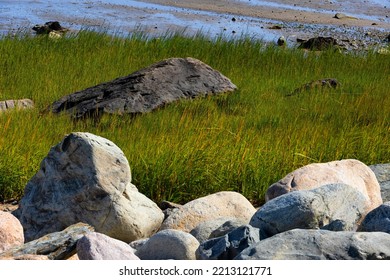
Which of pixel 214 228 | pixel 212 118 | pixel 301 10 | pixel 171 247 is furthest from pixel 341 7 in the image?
pixel 171 247

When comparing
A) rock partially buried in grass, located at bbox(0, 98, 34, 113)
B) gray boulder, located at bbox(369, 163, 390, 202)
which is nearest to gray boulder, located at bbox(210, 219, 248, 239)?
gray boulder, located at bbox(369, 163, 390, 202)

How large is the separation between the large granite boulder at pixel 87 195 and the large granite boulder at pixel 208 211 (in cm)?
21

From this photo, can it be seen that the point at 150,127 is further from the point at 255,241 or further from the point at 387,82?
the point at 387,82

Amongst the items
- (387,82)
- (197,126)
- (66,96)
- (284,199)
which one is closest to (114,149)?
A: (284,199)

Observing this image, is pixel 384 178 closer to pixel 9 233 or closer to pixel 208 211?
pixel 208 211

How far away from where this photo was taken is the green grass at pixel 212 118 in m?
7.73

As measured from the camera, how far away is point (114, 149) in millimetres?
6223

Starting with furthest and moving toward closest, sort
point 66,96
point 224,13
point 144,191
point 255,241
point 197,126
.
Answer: point 224,13
point 66,96
point 197,126
point 144,191
point 255,241

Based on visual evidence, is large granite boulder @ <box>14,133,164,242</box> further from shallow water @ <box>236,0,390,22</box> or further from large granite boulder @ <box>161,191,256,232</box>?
shallow water @ <box>236,0,390,22</box>

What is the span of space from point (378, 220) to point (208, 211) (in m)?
1.30

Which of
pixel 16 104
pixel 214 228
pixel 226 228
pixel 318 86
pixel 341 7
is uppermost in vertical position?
pixel 226 228

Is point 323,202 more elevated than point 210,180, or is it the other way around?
point 323,202

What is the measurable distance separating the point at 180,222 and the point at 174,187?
1.34 meters

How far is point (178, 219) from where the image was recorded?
6.30 meters
